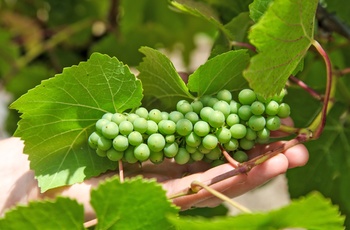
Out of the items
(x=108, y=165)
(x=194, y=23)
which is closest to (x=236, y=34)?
(x=108, y=165)

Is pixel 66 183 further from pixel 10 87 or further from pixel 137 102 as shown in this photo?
pixel 10 87

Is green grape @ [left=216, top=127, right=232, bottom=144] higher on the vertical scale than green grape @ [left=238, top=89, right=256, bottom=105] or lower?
lower

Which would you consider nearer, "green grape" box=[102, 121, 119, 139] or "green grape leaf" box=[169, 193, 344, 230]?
"green grape leaf" box=[169, 193, 344, 230]

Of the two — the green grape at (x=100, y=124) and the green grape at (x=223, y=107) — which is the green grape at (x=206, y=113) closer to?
the green grape at (x=223, y=107)

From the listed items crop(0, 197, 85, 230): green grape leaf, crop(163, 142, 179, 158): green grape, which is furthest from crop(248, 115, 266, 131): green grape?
crop(0, 197, 85, 230): green grape leaf

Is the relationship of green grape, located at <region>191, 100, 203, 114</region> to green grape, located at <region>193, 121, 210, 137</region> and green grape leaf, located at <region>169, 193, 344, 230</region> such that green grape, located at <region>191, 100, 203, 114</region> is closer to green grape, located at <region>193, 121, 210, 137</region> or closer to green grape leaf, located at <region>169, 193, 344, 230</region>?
green grape, located at <region>193, 121, 210, 137</region>

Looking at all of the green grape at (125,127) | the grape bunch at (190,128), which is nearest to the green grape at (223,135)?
the grape bunch at (190,128)

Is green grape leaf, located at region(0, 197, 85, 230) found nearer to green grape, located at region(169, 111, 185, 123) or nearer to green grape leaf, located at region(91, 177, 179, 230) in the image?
green grape leaf, located at region(91, 177, 179, 230)

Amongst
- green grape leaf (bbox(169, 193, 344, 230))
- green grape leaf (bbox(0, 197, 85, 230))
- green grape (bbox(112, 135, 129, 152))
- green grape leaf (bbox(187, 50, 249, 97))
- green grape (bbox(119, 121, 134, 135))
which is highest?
green grape leaf (bbox(187, 50, 249, 97))
